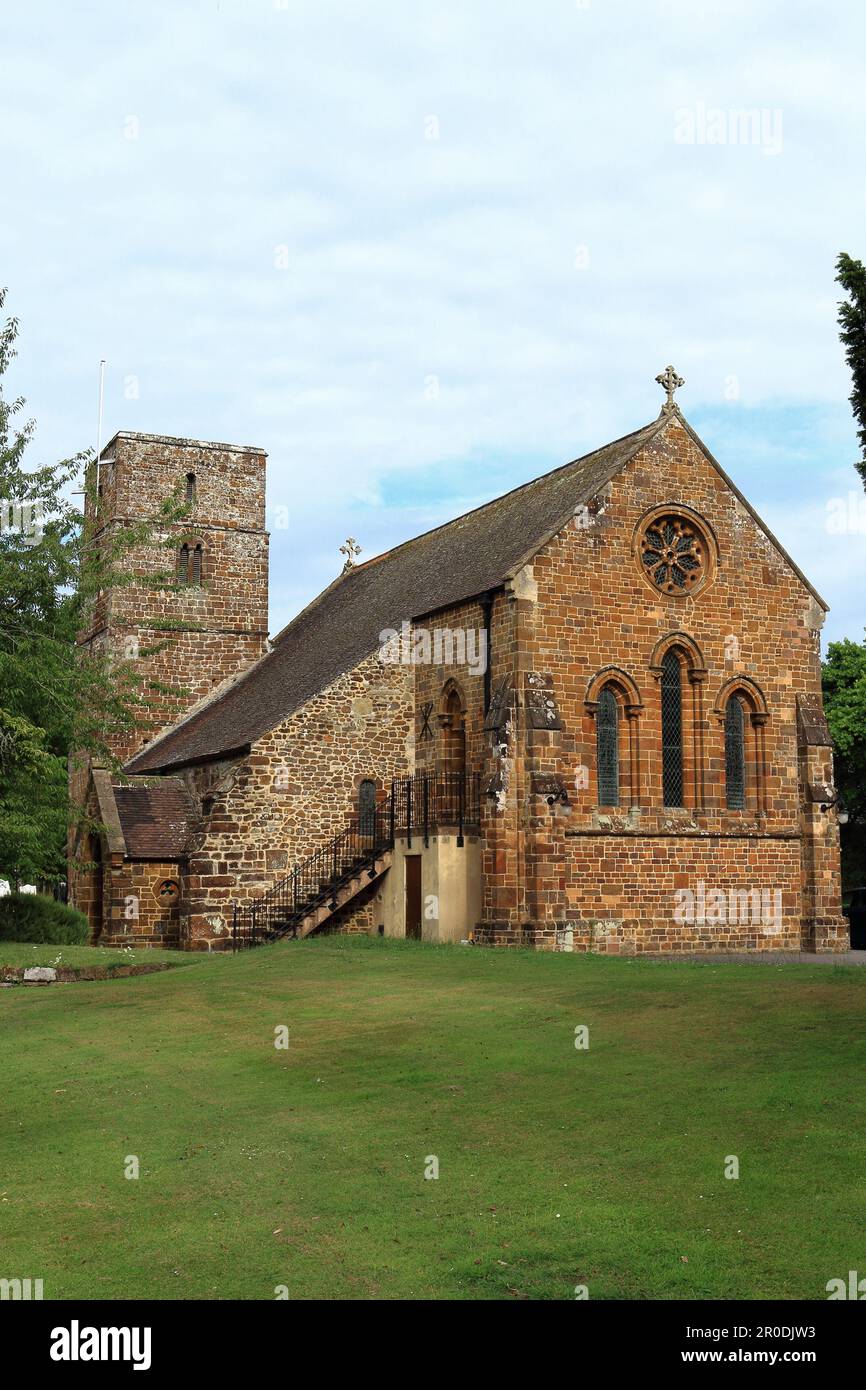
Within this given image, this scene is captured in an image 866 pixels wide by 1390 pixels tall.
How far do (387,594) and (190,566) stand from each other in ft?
37.4

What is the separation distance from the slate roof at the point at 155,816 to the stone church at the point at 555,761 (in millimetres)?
100

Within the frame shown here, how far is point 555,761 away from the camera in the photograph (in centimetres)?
2867

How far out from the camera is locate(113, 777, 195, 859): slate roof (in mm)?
36125

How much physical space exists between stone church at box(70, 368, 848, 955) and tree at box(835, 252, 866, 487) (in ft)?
45.8

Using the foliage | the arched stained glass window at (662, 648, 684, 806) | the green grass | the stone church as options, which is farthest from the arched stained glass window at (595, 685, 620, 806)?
the foliage

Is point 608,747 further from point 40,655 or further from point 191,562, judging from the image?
point 191,562

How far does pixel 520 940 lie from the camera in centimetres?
2792

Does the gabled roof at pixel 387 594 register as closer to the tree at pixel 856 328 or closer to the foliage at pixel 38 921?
the foliage at pixel 38 921

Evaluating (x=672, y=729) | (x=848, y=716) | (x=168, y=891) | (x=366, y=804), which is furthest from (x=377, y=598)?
(x=848, y=716)

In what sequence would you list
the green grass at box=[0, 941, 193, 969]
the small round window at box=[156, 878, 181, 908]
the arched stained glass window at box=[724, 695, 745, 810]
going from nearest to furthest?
the green grass at box=[0, 941, 193, 969], the arched stained glass window at box=[724, 695, 745, 810], the small round window at box=[156, 878, 181, 908]

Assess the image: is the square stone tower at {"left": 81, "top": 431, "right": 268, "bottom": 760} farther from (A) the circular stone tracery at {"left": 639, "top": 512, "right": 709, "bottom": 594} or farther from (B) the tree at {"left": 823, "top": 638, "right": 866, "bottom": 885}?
(B) the tree at {"left": 823, "top": 638, "right": 866, "bottom": 885}

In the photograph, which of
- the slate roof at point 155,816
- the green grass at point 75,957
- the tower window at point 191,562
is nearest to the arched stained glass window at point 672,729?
the green grass at point 75,957

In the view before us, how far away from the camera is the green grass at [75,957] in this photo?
83.0 feet
